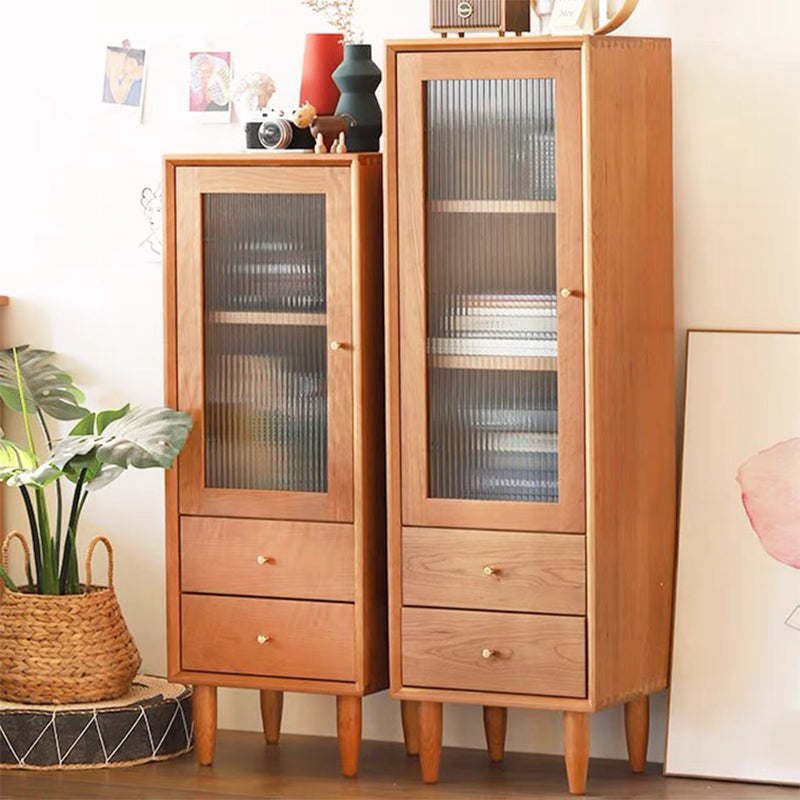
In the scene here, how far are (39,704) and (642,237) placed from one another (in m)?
1.55

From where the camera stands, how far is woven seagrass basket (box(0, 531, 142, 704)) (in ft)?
10.1

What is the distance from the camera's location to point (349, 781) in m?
3.03

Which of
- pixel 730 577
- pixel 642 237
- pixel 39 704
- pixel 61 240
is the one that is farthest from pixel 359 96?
pixel 39 704

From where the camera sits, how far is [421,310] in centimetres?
284

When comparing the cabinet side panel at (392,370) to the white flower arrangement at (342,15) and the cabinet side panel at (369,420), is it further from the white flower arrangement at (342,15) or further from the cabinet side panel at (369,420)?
the white flower arrangement at (342,15)

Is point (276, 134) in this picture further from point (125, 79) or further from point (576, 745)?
point (576, 745)

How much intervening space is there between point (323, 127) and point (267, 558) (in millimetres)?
856

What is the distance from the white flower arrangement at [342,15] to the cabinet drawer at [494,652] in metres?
1.21

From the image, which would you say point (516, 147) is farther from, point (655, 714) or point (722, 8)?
point (655, 714)

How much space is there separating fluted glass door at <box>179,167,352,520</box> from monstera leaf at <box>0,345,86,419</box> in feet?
1.26

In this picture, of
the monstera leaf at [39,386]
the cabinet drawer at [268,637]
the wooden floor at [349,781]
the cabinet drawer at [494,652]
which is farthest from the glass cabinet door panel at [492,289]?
the monstera leaf at [39,386]

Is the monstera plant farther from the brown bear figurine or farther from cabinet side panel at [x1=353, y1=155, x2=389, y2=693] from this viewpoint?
the brown bear figurine

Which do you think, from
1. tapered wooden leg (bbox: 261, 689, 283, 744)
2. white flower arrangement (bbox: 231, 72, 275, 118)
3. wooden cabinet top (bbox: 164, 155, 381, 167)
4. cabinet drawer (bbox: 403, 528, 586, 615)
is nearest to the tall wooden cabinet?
cabinet drawer (bbox: 403, 528, 586, 615)

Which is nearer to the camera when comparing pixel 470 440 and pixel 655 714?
pixel 470 440
